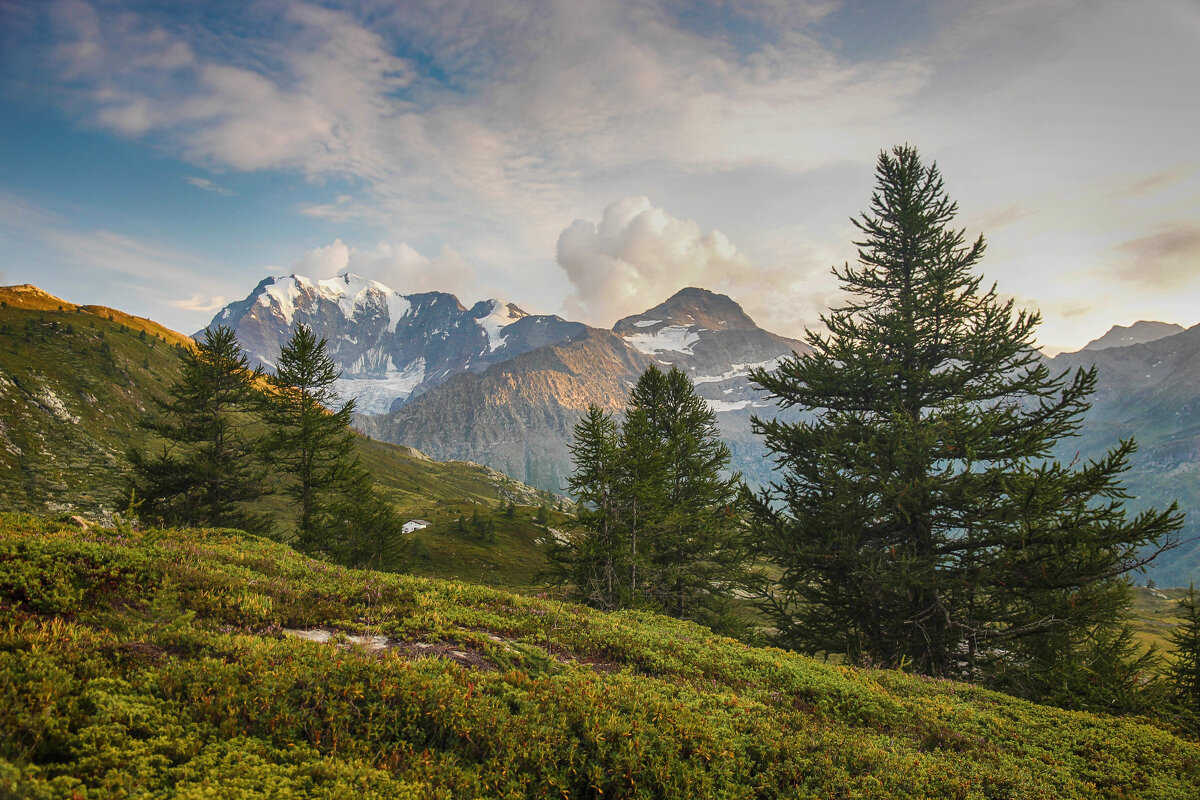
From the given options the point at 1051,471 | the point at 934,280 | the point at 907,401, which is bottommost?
the point at 1051,471

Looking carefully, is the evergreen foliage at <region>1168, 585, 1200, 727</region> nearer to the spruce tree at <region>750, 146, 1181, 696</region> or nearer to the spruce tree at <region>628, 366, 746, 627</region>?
the spruce tree at <region>750, 146, 1181, 696</region>

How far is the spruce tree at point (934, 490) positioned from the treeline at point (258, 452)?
24138 mm

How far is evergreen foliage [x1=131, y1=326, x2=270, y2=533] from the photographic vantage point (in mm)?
29984

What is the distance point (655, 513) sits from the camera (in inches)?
970

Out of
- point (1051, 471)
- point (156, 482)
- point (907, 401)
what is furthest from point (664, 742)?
point (156, 482)

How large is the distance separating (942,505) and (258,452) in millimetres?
31651

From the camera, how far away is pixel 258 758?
4273 millimetres

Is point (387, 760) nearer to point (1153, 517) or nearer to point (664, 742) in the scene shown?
point (664, 742)

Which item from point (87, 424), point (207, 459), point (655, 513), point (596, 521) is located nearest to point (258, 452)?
point (207, 459)

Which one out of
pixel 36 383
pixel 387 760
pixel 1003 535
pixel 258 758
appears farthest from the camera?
pixel 36 383

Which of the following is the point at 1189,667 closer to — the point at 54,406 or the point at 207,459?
the point at 207,459

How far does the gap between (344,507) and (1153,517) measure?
35.7m

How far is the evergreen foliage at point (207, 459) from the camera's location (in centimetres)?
2998

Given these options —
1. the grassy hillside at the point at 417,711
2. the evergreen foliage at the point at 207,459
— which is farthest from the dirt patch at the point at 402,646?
the evergreen foliage at the point at 207,459
